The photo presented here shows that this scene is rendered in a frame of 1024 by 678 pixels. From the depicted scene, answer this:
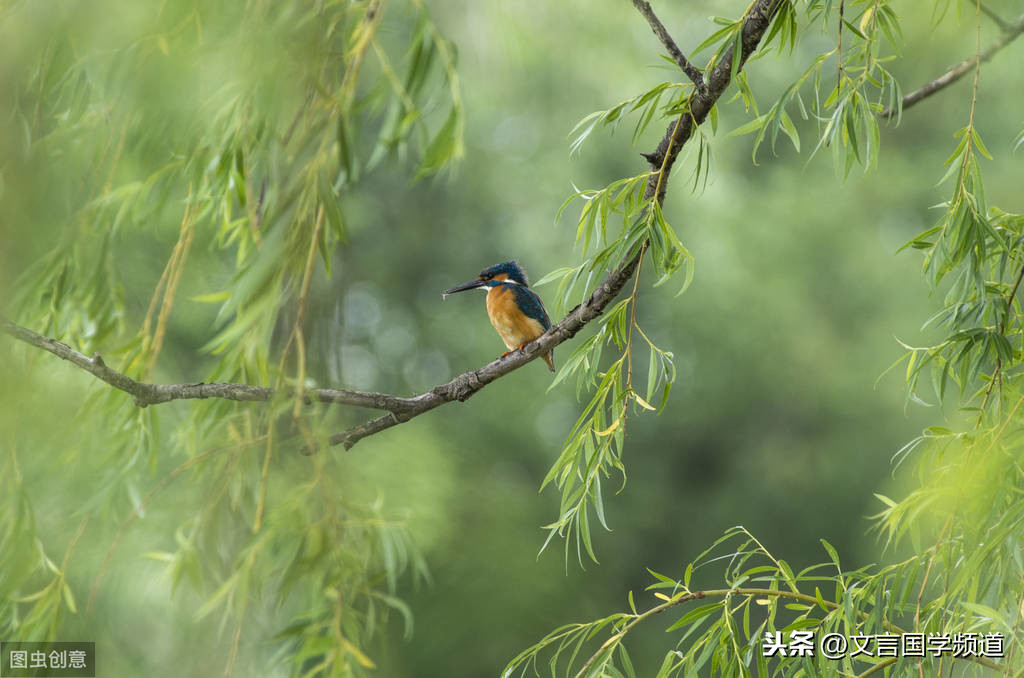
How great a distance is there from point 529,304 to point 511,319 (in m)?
0.07

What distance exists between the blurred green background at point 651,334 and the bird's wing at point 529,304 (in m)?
1.17

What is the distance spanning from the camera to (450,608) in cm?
422

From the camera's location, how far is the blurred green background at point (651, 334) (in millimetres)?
3908

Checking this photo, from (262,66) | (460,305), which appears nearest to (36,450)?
(262,66)

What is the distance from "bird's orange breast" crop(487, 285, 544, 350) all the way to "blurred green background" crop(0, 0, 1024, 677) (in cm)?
117

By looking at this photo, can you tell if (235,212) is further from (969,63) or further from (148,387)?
(969,63)

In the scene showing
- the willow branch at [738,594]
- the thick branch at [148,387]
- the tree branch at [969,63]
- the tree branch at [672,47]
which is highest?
the tree branch at [969,63]

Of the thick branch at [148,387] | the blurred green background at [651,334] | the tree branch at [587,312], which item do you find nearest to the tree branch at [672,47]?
the tree branch at [587,312]

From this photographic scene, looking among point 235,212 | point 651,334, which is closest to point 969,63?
point 235,212

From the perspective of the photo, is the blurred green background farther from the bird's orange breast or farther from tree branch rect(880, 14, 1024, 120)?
tree branch rect(880, 14, 1024, 120)

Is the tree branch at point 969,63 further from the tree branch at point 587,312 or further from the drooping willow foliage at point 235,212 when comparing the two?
the drooping willow foliage at point 235,212

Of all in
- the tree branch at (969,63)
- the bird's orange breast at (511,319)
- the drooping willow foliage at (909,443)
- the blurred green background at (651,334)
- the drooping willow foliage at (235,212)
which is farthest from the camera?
the blurred green background at (651,334)

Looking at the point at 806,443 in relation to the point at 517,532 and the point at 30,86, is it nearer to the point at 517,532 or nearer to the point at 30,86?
the point at 517,532

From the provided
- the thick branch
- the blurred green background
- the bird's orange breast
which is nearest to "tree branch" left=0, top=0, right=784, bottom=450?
the thick branch
